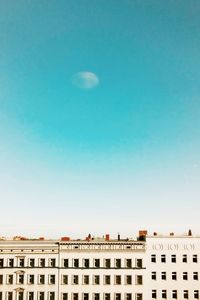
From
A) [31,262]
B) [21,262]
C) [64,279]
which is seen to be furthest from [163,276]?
[21,262]

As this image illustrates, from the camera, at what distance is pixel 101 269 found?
67.8 meters

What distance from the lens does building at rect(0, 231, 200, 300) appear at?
6675 centimetres

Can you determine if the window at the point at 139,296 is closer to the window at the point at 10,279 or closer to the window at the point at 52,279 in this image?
the window at the point at 52,279

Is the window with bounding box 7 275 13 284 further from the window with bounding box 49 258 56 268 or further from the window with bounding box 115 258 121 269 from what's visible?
the window with bounding box 115 258 121 269

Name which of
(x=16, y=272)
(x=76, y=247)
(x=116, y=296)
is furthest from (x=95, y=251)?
(x=16, y=272)

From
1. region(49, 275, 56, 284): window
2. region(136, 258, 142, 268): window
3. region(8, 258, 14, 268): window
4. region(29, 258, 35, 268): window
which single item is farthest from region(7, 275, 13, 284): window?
region(136, 258, 142, 268): window

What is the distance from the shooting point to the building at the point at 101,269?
6675cm

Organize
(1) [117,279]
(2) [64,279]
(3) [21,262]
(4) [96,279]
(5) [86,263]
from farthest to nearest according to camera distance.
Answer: (3) [21,262], (5) [86,263], (2) [64,279], (4) [96,279], (1) [117,279]

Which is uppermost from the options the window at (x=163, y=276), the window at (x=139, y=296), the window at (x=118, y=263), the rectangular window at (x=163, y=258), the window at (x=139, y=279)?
the rectangular window at (x=163, y=258)

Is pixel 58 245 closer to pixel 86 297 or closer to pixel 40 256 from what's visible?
pixel 40 256

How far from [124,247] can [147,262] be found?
4.17 metres

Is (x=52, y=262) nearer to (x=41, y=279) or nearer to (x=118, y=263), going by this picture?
(x=41, y=279)

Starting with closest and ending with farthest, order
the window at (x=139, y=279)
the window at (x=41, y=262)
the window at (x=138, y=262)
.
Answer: the window at (x=139, y=279) < the window at (x=138, y=262) < the window at (x=41, y=262)

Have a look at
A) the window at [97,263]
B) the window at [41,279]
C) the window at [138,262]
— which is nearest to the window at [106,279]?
the window at [97,263]
